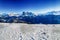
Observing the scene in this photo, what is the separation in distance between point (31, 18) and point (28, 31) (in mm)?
200

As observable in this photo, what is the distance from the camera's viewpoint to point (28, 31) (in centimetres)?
158

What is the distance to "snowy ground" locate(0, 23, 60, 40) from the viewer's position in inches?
60.6

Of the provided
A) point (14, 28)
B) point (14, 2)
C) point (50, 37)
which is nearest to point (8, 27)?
point (14, 28)

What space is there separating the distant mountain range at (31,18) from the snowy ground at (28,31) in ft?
0.16

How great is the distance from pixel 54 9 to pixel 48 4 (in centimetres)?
11

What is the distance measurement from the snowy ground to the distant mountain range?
2.0 inches

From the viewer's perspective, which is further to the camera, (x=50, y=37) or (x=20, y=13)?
(x=20, y=13)

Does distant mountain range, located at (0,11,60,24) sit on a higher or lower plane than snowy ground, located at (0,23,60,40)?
higher

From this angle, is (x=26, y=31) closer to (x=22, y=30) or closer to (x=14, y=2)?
(x=22, y=30)

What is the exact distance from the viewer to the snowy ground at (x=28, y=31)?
5.05ft

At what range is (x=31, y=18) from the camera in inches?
64.3

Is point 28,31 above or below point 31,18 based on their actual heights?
below

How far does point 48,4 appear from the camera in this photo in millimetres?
1610

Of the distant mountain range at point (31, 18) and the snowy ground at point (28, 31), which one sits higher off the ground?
the distant mountain range at point (31, 18)
